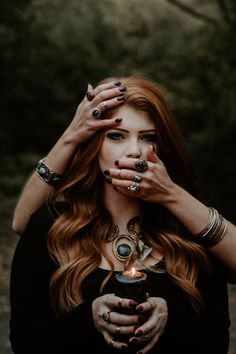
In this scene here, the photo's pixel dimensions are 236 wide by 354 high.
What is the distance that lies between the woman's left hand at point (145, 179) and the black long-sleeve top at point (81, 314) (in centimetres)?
37

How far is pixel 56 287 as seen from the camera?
2.53m

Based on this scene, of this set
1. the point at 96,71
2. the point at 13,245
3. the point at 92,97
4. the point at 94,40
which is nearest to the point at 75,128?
the point at 92,97

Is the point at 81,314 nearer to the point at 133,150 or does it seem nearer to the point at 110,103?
the point at 133,150

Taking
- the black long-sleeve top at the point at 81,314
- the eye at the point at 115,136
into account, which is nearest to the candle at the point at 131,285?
the black long-sleeve top at the point at 81,314

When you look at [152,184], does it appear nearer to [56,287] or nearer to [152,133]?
[152,133]

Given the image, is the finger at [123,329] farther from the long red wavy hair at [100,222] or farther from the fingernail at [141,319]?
the long red wavy hair at [100,222]

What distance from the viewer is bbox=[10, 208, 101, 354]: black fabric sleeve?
2336 mm

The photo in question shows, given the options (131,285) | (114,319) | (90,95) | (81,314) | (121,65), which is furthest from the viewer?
(121,65)

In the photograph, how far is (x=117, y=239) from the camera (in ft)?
8.75

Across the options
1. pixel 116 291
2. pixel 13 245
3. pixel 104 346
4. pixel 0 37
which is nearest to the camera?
pixel 116 291

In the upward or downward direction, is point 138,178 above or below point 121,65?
below

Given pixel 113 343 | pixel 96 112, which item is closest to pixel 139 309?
pixel 113 343

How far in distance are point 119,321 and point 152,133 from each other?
2.94ft

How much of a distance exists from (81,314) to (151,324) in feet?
0.99
